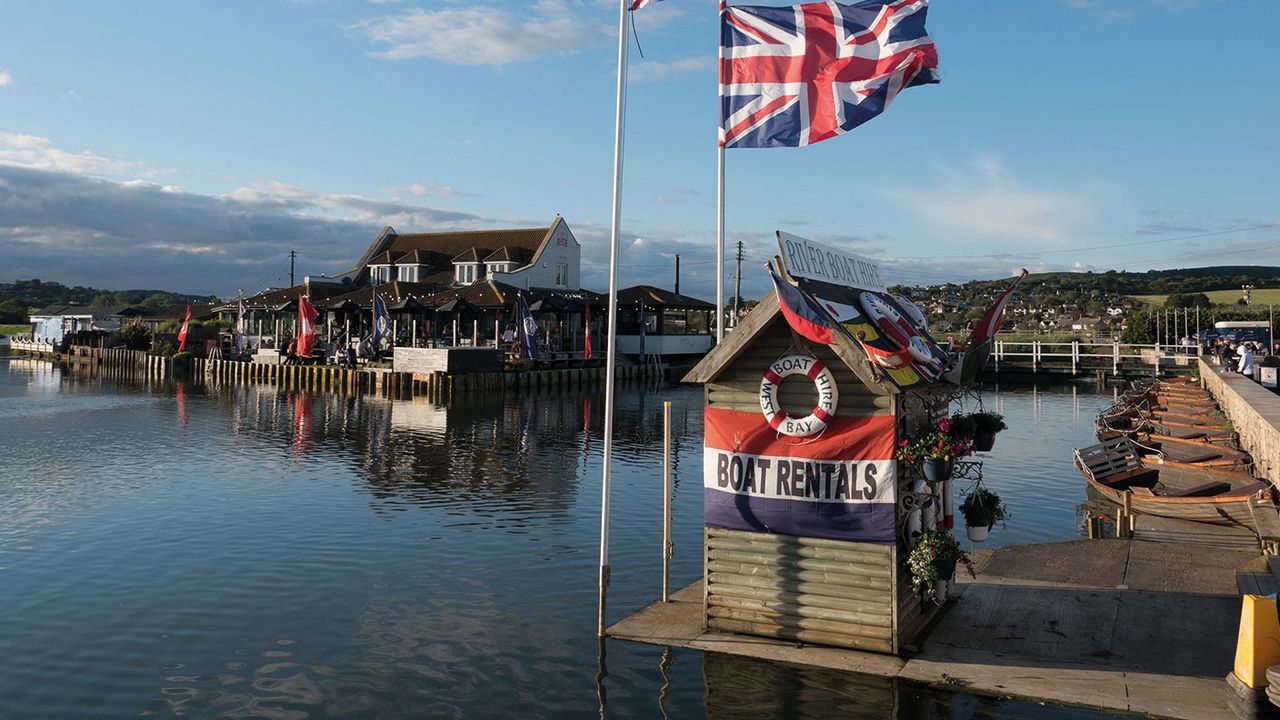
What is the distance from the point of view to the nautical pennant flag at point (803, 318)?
966 cm

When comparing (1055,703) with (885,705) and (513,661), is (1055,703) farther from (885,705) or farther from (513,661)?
(513,661)

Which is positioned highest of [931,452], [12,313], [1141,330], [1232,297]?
[1232,297]

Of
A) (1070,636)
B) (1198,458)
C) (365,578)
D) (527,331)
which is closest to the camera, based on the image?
(1070,636)

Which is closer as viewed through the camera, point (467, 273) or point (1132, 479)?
point (1132, 479)

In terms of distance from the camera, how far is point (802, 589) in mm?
10453

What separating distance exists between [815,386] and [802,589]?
2.35 meters

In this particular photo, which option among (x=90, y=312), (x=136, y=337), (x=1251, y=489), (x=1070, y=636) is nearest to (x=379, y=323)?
(x=136, y=337)

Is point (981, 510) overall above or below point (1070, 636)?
above

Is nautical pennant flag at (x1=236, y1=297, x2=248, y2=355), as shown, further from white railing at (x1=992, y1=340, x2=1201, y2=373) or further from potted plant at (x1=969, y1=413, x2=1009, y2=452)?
potted plant at (x1=969, y1=413, x2=1009, y2=452)

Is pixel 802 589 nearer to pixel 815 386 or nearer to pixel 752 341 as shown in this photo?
pixel 815 386

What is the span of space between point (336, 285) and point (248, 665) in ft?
227

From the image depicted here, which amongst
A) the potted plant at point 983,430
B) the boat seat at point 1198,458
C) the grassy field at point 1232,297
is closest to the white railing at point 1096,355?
the boat seat at point 1198,458

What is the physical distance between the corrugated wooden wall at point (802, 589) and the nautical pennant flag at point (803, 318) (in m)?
2.44

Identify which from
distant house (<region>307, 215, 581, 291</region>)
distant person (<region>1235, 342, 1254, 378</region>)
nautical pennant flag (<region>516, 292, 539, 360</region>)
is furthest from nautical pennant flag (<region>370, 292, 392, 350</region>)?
distant person (<region>1235, 342, 1254, 378</region>)
